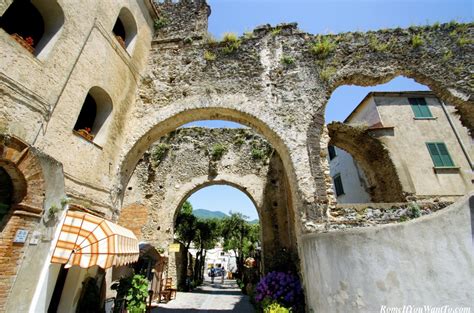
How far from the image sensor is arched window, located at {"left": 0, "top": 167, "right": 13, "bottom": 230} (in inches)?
148

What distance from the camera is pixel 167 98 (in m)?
7.07

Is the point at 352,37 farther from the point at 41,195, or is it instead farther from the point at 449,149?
the point at 41,195

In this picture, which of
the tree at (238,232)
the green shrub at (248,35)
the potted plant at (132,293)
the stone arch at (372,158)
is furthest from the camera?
the tree at (238,232)

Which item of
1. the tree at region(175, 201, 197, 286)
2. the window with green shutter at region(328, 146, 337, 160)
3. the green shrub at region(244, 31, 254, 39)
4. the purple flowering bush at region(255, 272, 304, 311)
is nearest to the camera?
the purple flowering bush at region(255, 272, 304, 311)

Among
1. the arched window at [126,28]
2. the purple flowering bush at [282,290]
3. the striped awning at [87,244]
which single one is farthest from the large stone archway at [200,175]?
the striped awning at [87,244]

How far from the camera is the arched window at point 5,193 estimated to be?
12.3 ft

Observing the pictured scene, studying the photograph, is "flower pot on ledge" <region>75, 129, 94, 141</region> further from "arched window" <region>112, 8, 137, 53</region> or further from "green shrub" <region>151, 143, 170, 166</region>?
"green shrub" <region>151, 143, 170, 166</region>

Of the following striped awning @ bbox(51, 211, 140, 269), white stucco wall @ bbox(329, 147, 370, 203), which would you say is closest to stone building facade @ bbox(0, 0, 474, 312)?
striped awning @ bbox(51, 211, 140, 269)

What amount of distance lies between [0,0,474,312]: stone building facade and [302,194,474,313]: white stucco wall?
0.02 meters

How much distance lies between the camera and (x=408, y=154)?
1020 centimetres

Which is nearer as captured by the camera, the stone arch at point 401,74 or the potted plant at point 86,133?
the potted plant at point 86,133

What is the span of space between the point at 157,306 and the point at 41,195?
741cm

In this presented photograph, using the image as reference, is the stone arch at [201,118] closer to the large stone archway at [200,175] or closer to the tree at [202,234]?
the large stone archway at [200,175]

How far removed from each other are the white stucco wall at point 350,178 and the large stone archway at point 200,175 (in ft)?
15.4
